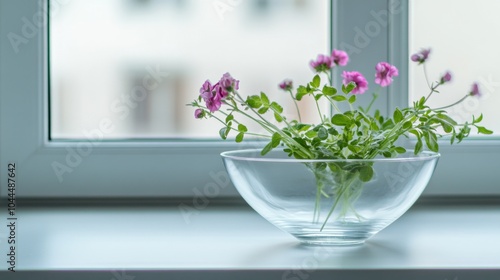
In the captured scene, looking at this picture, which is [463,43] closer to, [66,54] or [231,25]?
[231,25]

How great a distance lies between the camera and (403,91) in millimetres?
1376

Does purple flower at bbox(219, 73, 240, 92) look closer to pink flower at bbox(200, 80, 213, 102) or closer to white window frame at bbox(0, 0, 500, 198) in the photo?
pink flower at bbox(200, 80, 213, 102)

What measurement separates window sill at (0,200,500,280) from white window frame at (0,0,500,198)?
5 cm

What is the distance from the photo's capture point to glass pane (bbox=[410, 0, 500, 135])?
4.65ft

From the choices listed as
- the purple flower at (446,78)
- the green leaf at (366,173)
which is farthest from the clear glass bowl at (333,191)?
the purple flower at (446,78)

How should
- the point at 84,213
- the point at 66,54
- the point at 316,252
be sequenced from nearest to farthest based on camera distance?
1. the point at 316,252
2. the point at 84,213
3. the point at 66,54

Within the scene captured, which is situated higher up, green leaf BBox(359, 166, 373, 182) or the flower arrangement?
the flower arrangement

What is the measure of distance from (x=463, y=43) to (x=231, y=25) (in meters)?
0.44

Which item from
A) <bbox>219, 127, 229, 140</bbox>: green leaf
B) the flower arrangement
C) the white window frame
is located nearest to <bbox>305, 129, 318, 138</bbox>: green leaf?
the flower arrangement

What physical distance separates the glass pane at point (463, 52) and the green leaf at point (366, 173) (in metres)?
0.51

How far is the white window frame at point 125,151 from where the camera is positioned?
1.36 meters

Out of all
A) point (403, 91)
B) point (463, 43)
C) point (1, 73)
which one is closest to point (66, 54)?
point (1, 73)

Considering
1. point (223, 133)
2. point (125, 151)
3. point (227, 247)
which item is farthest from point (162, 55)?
point (227, 247)

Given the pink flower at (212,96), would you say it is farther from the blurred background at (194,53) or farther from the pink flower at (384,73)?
the blurred background at (194,53)
